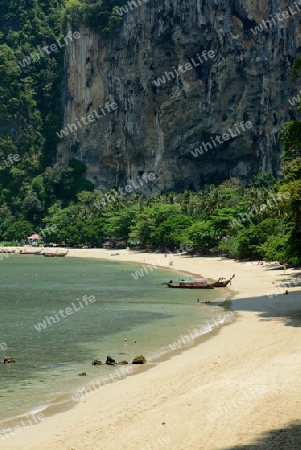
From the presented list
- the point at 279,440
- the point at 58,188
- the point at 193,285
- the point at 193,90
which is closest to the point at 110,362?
the point at 279,440

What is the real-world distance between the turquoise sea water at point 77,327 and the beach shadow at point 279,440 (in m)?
7.48

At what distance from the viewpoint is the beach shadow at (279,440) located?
11.9 m

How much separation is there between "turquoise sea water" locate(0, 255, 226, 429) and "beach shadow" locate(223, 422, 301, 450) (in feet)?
24.5

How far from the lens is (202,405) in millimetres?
15789

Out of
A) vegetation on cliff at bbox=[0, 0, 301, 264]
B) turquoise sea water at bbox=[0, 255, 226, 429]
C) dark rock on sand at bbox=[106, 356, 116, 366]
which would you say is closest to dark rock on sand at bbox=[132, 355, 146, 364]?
dark rock on sand at bbox=[106, 356, 116, 366]

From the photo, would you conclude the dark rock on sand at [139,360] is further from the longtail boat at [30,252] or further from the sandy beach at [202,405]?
the longtail boat at [30,252]

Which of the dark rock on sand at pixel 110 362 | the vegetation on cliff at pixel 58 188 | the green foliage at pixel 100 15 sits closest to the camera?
the dark rock on sand at pixel 110 362

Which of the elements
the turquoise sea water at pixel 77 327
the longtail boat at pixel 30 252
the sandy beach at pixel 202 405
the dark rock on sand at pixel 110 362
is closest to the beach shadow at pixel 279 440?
the sandy beach at pixel 202 405

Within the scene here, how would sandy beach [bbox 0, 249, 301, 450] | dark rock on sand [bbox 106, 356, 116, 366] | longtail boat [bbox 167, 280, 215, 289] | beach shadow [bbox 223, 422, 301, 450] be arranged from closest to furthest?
beach shadow [bbox 223, 422, 301, 450] < sandy beach [bbox 0, 249, 301, 450] < dark rock on sand [bbox 106, 356, 116, 366] < longtail boat [bbox 167, 280, 215, 289]

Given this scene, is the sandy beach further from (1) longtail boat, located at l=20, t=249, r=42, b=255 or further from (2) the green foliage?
(2) the green foliage

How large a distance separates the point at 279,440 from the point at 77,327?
72.1ft

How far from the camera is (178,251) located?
94.4 m

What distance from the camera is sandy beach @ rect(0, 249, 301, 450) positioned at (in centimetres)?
1313

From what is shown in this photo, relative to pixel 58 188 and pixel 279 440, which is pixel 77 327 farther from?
pixel 58 188
